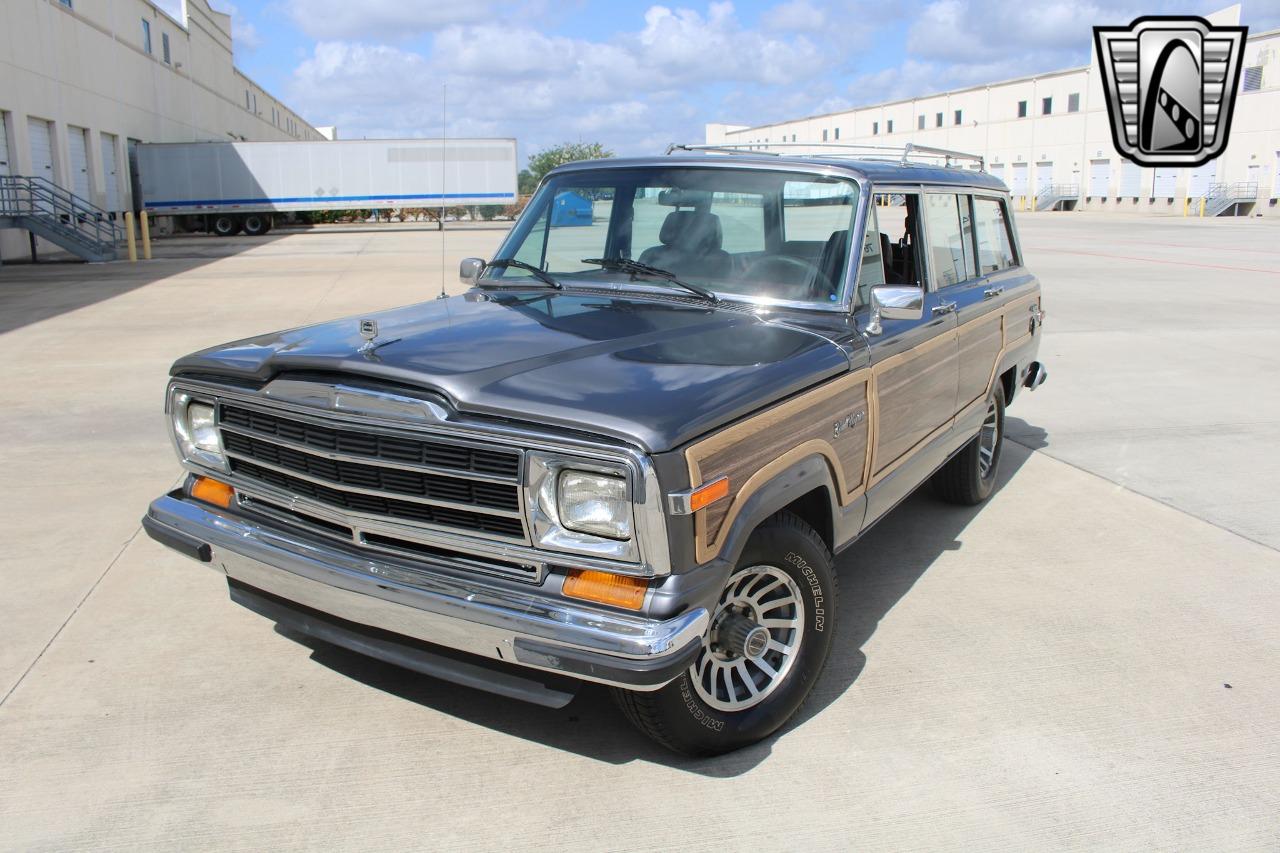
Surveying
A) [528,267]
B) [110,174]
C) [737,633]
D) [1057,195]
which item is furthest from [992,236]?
[1057,195]

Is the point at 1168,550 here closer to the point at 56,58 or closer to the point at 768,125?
the point at 56,58

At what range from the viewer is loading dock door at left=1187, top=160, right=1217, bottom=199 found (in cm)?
5503

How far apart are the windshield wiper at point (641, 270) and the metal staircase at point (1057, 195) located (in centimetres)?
6670

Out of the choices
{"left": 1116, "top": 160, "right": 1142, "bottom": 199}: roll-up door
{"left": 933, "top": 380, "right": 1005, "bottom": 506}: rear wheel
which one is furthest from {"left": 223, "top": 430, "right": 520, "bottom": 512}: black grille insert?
{"left": 1116, "top": 160, "right": 1142, "bottom": 199}: roll-up door

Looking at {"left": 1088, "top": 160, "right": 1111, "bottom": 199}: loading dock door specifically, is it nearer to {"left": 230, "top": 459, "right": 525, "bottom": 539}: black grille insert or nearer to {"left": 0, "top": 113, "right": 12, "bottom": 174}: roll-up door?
{"left": 0, "top": 113, "right": 12, "bottom": 174}: roll-up door

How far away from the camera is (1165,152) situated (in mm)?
54062

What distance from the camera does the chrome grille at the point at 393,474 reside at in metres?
2.75

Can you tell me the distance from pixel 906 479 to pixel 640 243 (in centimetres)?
152

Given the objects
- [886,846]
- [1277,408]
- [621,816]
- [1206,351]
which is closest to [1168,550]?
[886,846]

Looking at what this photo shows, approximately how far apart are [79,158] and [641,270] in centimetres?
3217

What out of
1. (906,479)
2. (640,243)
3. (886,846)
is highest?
(640,243)

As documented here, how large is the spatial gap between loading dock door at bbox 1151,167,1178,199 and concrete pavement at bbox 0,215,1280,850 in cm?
5881

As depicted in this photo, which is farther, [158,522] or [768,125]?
[768,125]

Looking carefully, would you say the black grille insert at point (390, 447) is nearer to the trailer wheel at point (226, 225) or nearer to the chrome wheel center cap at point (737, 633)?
the chrome wheel center cap at point (737, 633)
